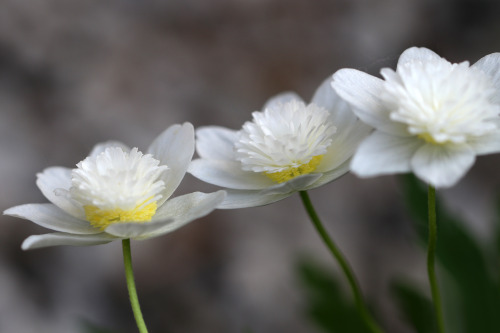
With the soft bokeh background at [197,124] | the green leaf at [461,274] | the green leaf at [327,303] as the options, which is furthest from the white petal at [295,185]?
the soft bokeh background at [197,124]

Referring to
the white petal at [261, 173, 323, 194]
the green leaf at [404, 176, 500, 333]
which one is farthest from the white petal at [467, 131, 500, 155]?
the green leaf at [404, 176, 500, 333]

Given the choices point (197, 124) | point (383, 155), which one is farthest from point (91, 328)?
point (197, 124)

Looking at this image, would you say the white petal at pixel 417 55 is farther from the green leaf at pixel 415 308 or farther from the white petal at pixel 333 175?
the green leaf at pixel 415 308

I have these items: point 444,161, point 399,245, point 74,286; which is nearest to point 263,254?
point 399,245

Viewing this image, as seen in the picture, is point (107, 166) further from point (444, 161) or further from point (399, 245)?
point (399, 245)

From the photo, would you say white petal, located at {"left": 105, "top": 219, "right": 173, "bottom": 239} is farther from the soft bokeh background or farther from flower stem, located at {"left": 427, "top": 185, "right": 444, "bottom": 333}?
the soft bokeh background
